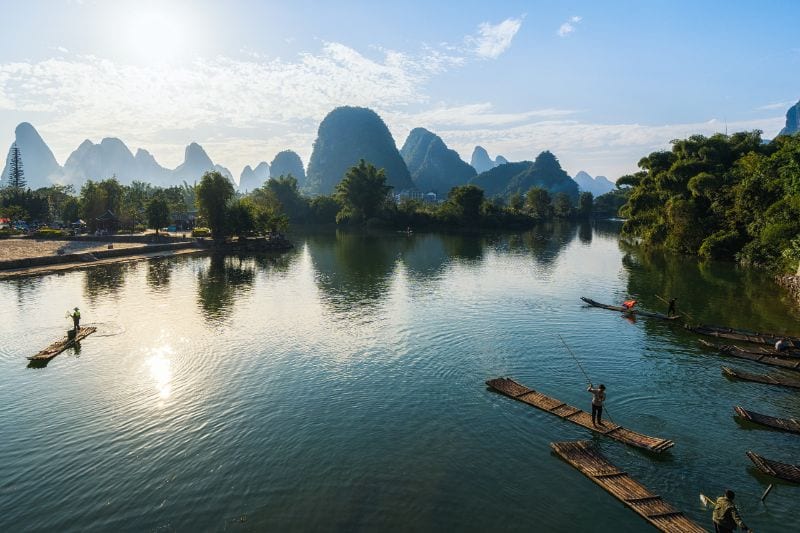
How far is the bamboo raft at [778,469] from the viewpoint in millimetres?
17609

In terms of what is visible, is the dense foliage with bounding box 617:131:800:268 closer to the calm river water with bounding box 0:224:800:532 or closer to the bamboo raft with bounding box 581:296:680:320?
the calm river water with bounding box 0:224:800:532

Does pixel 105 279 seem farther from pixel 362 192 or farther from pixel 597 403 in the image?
pixel 362 192

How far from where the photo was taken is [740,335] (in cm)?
3491

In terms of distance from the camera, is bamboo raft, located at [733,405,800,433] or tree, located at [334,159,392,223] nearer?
bamboo raft, located at [733,405,800,433]

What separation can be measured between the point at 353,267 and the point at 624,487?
5911cm

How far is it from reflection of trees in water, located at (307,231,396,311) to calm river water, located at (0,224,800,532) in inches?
56.3

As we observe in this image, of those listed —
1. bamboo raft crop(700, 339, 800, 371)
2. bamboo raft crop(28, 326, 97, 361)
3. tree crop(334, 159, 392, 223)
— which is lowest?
bamboo raft crop(700, 339, 800, 371)

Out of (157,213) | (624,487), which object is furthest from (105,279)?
(624,487)

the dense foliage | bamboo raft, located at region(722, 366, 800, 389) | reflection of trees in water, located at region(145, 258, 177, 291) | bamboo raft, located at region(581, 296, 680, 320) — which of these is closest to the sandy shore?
reflection of trees in water, located at region(145, 258, 177, 291)

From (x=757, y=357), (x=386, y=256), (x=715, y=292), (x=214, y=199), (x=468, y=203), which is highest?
(x=214, y=199)

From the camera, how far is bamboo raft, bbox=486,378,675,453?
19.6 metres

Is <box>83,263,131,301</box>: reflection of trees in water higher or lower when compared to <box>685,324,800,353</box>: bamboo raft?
higher

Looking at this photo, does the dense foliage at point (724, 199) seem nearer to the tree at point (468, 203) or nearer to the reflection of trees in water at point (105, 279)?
the tree at point (468, 203)

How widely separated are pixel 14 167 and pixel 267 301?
15233cm
